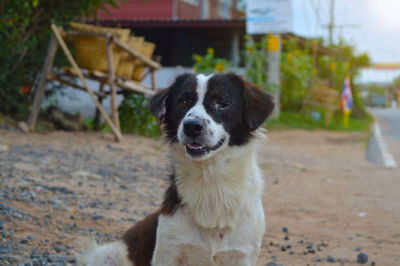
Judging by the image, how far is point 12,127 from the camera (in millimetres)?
8078

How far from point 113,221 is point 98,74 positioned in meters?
4.00

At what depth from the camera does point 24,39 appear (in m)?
8.16

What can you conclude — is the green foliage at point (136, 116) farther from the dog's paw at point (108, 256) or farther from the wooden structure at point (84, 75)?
the dog's paw at point (108, 256)

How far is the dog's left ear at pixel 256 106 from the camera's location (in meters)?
3.27

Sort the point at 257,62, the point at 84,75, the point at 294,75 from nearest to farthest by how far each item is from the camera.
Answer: the point at 84,75 → the point at 257,62 → the point at 294,75

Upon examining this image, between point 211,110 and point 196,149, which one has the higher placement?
point 211,110

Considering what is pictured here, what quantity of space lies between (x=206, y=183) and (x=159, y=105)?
2.25ft

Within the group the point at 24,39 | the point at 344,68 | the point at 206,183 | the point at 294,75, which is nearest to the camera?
the point at 206,183

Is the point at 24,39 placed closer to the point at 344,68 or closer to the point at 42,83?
the point at 42,83

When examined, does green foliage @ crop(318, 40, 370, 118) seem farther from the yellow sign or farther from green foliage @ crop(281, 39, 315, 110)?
the yellow sign

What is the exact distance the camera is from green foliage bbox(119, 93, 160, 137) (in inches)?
375

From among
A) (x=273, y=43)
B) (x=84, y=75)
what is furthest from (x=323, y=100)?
(x=84, y=75)

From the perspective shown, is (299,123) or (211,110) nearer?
(211,110)

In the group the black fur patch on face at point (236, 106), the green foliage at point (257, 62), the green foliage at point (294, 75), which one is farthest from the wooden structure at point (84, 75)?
the green foliage at point (294, 75)
